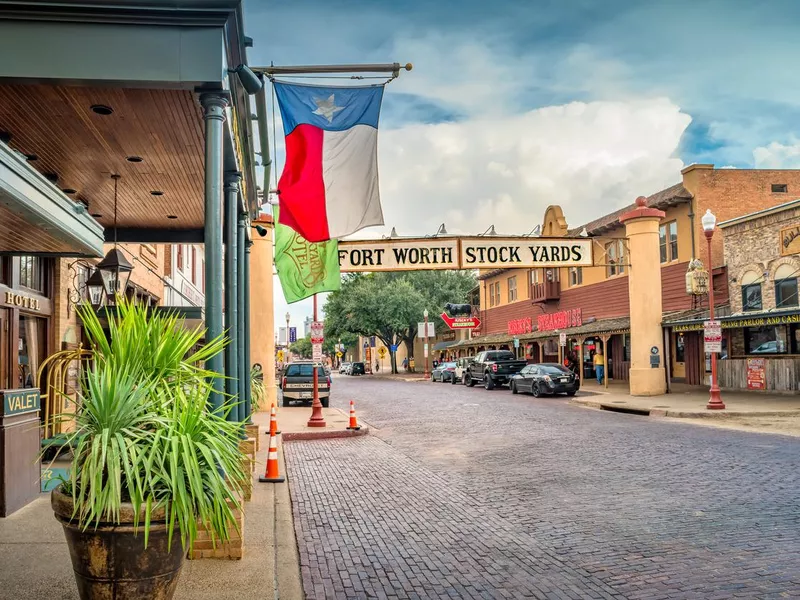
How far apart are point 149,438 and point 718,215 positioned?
29.6 m

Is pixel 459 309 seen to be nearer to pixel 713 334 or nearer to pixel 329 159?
pixel 713 334

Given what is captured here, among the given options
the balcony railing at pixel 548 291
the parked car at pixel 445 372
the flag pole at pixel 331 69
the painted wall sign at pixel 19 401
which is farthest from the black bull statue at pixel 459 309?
the painted wall sign at pixel 19 401

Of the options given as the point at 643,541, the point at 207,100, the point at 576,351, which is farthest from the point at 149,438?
the point at 576,351

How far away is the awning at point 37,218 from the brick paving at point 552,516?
3.71 meters

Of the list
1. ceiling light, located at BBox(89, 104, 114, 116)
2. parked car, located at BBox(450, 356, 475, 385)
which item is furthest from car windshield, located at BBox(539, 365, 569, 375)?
ceiling light, located at BBox(89, 104, 114, 116)

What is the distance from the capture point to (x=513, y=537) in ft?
23.4

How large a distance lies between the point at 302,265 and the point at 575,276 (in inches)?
1008

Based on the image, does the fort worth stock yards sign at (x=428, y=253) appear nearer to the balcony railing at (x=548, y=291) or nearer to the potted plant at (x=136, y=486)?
the balcony railing at (x=548, y=291)

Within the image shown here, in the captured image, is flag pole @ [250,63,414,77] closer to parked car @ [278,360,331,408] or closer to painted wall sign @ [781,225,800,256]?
parked car @ [278,360,331,408]

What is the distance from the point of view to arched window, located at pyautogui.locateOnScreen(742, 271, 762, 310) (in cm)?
2508

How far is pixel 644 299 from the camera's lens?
2689cm

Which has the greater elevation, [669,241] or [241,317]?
[669,241]

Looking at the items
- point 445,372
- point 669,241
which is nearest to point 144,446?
point 669,241

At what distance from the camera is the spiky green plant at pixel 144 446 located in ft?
13.2
